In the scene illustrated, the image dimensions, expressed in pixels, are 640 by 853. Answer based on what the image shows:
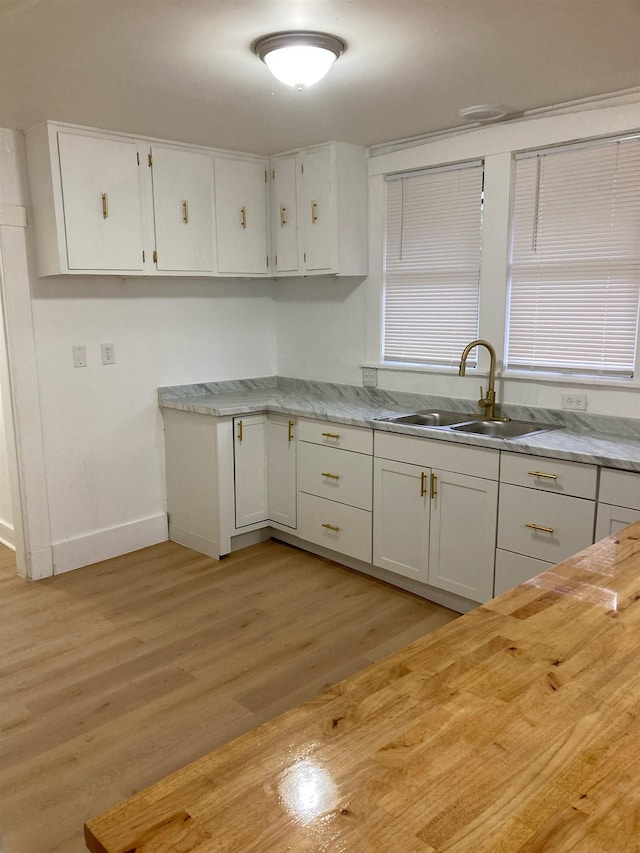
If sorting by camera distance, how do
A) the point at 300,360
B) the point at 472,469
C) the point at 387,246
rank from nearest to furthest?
the point at 472,469
the point at 387,246
the point at 300,360

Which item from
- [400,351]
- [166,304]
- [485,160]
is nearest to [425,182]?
[485,160]

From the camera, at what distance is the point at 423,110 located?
10.4ft

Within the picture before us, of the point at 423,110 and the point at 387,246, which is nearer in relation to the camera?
the point at 423,110

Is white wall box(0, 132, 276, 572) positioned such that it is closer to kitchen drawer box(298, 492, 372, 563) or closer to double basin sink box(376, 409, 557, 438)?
kitchen drawer box(298, 492, 372, 563)

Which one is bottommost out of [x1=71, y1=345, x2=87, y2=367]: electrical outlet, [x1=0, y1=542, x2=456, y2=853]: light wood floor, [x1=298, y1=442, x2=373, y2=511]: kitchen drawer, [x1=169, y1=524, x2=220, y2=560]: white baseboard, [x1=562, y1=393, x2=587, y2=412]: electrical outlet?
[x1=0, y1=542, x2=456, y2=853]: light wood floor

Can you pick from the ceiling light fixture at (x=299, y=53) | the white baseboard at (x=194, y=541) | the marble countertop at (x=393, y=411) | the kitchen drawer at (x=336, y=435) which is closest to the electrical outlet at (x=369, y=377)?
the marble countertop at (x=393, y=411)

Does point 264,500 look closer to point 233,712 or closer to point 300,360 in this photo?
point 300,360

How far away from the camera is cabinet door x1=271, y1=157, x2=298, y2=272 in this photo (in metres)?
4.07

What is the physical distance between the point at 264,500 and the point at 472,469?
1.52 meters

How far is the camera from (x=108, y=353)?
3.89 m

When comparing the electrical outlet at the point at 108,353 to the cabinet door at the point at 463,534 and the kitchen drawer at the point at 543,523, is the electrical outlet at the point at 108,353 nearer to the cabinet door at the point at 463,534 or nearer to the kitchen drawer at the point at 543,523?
the cabinet door at the point at 463,534

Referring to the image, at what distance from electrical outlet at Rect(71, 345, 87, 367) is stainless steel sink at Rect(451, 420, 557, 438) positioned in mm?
2058

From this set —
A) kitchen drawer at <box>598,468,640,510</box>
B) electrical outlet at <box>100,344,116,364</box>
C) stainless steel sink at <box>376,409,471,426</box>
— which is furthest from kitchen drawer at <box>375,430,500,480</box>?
electrical outlet at <box>100,344,116,364</box>

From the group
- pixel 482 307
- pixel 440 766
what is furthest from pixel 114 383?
pixel 440 766
